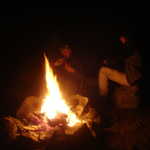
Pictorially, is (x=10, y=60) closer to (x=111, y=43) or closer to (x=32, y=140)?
(x=111, y=43)

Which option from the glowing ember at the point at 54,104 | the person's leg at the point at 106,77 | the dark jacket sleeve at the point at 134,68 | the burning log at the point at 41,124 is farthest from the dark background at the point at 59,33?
the burning log at the point at 41,124

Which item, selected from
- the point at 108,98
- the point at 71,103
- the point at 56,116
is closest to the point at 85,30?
the point at 108,98

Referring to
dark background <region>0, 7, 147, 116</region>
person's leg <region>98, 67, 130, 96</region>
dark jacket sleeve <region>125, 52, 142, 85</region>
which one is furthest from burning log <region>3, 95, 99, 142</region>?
dark background <region>0, 7, 147, 116</region>

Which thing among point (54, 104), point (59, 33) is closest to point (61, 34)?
point (59, 33)

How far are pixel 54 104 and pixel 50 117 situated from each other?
17.4 inches

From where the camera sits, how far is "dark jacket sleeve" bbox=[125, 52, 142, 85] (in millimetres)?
6195

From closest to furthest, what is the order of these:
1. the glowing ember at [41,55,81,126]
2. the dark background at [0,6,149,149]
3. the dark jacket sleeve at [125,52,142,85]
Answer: the glowing ember at [41,55,81,126], the dark jacket sleeve at [125,52,142,85], the dark background at [0,6,149,149]

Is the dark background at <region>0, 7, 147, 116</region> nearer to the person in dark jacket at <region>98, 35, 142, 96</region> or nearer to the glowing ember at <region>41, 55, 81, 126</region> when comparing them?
the person in dark jacket at <region>98, 35, 142, 96</region>

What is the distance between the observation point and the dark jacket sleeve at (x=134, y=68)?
619cm

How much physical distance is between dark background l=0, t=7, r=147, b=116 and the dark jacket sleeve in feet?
6.55

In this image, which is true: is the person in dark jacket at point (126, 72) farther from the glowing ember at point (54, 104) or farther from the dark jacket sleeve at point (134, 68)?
the glowing ember at point (54, 104)

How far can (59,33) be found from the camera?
8992 millimetres

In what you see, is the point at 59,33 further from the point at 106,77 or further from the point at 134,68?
the point at 134,68

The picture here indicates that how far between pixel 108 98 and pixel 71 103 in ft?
3.96
